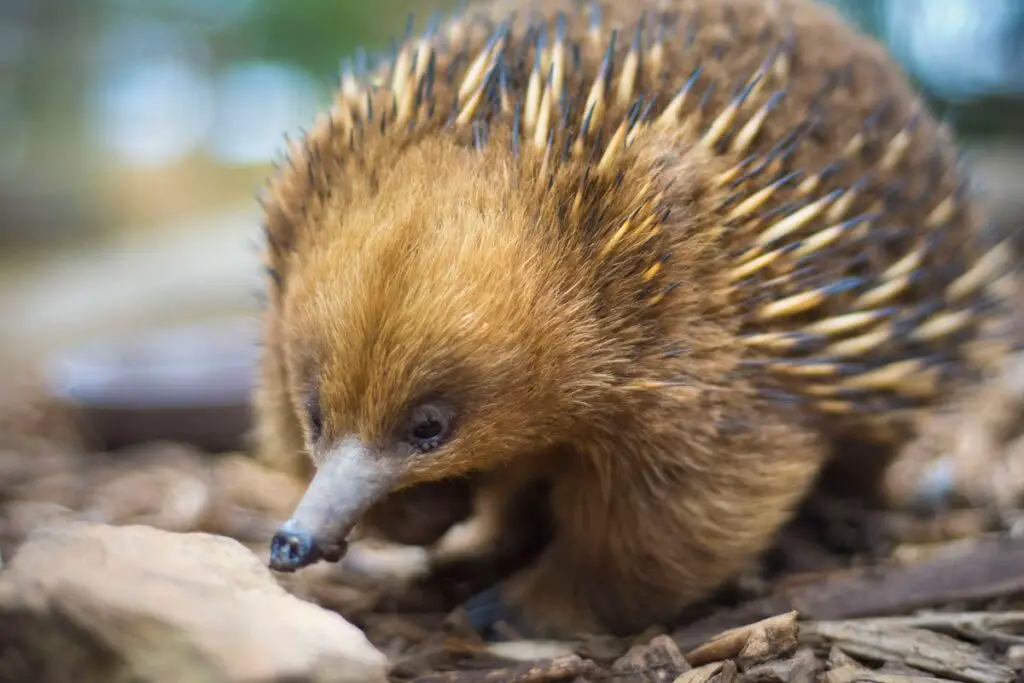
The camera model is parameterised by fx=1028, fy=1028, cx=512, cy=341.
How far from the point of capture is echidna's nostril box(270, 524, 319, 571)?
5.58 feet

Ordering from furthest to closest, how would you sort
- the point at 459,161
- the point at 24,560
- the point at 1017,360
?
the point at 1017,360
the point at 459,161
the point at 24,560

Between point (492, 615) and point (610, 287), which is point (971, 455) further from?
point (610, 287)

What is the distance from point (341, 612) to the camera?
8.35 ft

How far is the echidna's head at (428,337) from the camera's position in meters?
1.81

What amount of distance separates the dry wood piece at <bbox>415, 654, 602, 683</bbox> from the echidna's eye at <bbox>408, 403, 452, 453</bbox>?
52 centimetres

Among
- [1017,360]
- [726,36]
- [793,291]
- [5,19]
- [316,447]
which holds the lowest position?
[316,447]

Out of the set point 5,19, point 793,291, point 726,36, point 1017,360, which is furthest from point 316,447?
point 5,19

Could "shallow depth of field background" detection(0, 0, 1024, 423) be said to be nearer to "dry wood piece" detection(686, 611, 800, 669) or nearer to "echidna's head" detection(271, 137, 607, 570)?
"echidna's head" detection(271, 137, 607, 570)

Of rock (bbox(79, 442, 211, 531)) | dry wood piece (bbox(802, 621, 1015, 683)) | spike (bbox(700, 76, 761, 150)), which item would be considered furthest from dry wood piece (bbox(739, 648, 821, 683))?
rock (bbox(79, 442, 211, 531))

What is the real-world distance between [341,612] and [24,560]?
3.38ft

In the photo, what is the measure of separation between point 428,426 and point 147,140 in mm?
12236

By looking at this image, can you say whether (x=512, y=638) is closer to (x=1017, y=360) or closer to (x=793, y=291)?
(x=793, y=291)

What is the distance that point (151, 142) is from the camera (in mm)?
13062

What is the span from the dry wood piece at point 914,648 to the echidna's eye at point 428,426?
0.97 m
